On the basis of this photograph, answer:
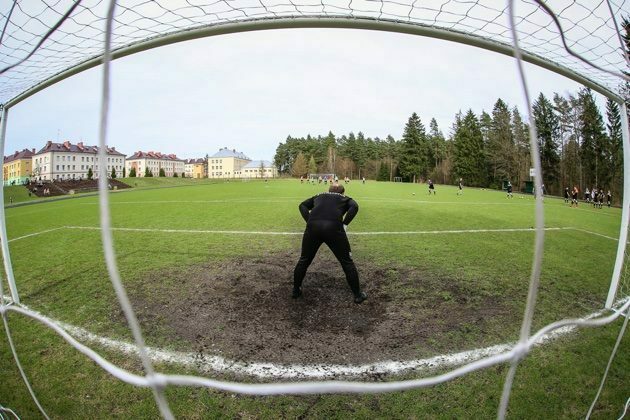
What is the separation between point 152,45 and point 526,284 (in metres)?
6.33

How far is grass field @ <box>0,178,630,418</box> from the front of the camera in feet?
8.73

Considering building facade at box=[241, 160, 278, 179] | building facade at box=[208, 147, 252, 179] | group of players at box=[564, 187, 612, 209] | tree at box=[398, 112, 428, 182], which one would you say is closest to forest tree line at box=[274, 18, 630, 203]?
tree at box=[398, 112, 428, 182]

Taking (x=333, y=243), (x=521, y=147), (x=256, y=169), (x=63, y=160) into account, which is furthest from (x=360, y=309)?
(x=256, y=169)

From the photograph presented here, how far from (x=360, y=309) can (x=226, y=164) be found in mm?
138924

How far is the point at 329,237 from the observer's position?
468 centimetres

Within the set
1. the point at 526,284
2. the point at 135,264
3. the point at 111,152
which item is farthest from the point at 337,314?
the point at 111,152

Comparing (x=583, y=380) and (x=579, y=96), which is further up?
(x=579, y=96)

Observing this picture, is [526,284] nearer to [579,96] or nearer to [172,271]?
[172,271]

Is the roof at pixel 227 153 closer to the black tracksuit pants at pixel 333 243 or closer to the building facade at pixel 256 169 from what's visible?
the building facade at pixel 256 169

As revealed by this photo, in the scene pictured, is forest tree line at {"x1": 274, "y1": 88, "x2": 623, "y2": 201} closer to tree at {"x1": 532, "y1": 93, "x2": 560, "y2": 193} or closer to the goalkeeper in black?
tree at {"x1": 532, "y1": 93, "x2": 560, "y2": 193}

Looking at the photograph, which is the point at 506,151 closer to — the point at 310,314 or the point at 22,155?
the point at 310,314

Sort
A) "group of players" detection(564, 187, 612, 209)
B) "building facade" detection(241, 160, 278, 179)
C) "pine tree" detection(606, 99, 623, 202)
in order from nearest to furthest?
"group of players" detection(564, 187, 612, 209), "pine tree" detection(606, 99, 623, 202), "building facade" detection(241, 160, 278, 179)

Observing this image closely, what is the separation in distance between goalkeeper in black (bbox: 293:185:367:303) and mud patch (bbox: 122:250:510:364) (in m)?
0.33

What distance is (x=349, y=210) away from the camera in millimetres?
5102
